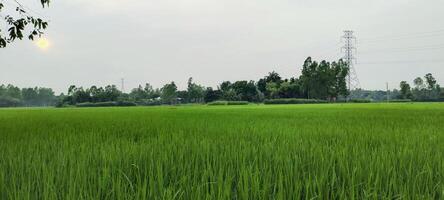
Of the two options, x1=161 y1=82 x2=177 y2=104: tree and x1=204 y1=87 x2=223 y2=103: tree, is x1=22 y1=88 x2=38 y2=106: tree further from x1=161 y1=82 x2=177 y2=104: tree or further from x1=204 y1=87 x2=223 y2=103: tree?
x1=204 y1=87 x2=223 y2=103: tree

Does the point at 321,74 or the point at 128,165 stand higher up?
the point at 321,74

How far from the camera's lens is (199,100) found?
278 feet

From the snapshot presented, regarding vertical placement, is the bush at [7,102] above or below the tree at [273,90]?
below

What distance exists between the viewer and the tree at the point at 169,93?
80.0m

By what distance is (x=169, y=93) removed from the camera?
80000 millimetres

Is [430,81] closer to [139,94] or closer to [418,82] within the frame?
[418,82]

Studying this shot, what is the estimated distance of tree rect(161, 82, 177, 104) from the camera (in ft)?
262

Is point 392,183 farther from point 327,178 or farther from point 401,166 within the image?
point 401,166

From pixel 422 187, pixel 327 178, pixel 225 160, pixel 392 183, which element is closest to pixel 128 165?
pixel 225 160

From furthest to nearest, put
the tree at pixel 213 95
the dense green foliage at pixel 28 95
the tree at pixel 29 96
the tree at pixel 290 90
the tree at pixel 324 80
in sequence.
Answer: the tree at pixel 29 96, the dense green foliage at pixel 28 95, the tree at pixel 213 95, the tree at pixel 290 90, the tree at pixel 324 80

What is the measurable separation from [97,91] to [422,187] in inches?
3145

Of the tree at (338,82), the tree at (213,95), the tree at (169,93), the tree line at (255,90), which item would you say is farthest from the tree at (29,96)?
the tree at (338,82)

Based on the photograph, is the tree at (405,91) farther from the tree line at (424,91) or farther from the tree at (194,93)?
the tree at (194,93)

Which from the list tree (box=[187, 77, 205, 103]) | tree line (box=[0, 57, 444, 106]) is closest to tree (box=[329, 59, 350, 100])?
tree line (box=[0, 57, 444, 106])
